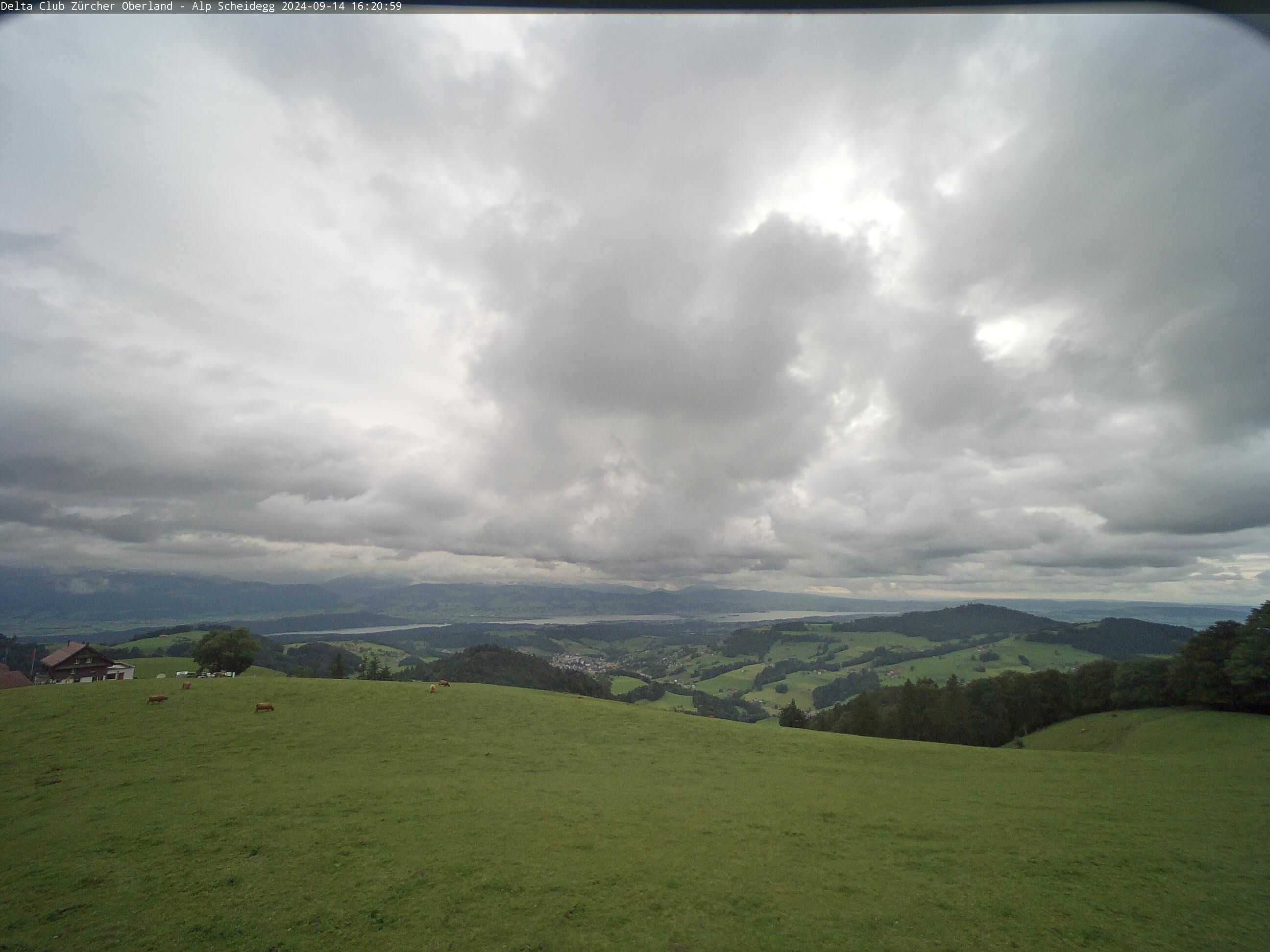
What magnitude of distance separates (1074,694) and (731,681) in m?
123

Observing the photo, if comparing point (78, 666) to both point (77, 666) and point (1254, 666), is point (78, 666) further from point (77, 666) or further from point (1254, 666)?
point (1254, 666)

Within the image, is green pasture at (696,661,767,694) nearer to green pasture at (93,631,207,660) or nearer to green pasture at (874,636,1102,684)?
green pasture at (874,636,1102,684)

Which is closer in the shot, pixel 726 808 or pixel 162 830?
pixel 162 830

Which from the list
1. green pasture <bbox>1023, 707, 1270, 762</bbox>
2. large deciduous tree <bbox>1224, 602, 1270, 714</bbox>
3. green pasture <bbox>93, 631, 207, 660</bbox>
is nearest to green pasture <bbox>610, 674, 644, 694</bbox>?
green pasture <bbox>1023, 707, 1270, 762</bbox>

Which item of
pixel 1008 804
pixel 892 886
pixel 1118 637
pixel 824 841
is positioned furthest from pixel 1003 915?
pixel 1118 637

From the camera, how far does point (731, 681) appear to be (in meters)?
170

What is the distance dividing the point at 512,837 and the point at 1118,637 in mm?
231865

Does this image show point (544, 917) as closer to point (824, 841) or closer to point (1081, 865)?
point (824, 841)

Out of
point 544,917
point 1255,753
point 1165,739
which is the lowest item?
point 1165,739

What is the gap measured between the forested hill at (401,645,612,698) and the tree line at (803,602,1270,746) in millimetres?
47832

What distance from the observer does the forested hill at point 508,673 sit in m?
96.2

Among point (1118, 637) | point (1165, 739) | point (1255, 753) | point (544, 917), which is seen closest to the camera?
point (544, 917)

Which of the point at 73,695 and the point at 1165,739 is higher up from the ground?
the point at 73,695

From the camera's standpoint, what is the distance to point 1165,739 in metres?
37.3
